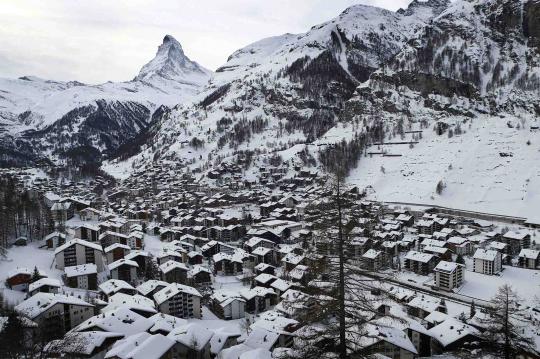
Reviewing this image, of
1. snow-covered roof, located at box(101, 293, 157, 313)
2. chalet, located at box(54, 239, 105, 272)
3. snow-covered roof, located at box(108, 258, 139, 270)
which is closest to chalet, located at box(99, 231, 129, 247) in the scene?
chalet, located at box(54, 239, 105, 272)

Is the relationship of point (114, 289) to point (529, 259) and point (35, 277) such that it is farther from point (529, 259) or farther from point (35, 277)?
point (529, 259)

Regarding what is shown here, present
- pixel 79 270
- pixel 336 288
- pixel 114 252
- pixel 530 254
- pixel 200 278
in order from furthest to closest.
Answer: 1. pixel 530 254
2. pixel 114 252
3. pixel 200 278
4. pixel 79 270
5. pixel 336 288

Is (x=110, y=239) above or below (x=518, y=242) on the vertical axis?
above

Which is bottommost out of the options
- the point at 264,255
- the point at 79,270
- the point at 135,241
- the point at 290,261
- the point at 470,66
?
the point at 264,255

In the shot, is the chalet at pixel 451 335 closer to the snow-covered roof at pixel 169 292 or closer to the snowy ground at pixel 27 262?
the snow-covered roof at pixel 169 292

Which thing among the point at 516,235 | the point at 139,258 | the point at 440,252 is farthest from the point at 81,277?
the point at 516,235

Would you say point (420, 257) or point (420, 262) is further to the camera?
point (420, 257)
